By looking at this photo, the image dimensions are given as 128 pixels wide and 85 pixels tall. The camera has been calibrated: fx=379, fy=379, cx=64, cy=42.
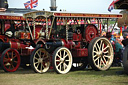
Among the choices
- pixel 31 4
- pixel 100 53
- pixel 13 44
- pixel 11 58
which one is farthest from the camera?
pixel 31 4

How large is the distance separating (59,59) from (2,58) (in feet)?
6.59

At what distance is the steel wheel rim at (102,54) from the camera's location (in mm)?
12305

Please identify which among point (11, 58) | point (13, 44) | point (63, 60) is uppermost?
point (13, 44)

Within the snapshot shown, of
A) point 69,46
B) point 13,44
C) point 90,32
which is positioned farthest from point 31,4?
point 69,46

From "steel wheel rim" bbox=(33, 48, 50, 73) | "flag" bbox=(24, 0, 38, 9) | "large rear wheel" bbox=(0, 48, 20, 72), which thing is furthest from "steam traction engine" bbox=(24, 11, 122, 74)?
"flag" bbox=(24, 0, 38, 9)

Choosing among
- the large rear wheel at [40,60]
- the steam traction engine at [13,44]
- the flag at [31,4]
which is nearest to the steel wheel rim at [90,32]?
the large rear wheel at [40,60]

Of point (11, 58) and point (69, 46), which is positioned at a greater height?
point (69, 46)

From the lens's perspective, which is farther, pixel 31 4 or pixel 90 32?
pixel 31 4

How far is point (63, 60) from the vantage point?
11672mm

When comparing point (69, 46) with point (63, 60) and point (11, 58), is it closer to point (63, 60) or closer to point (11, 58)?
point (63, 60)

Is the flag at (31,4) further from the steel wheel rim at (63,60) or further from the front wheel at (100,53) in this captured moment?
Result: the steel wheel rim at (63,60)

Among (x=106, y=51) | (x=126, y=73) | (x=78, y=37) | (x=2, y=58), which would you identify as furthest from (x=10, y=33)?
(x=126, y=73)

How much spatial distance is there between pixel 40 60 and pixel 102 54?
2061 millimetres

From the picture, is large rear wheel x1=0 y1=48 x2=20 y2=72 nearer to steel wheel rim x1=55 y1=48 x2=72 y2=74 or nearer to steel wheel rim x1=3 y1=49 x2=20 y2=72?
steel wheel rim x1=3 y1=49 x2=20 y2=72
